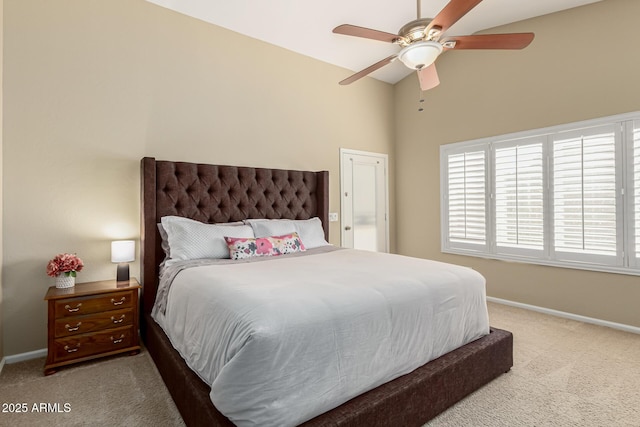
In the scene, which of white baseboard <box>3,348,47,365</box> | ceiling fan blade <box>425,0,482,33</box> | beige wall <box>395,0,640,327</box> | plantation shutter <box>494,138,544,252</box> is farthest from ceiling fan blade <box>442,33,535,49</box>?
white baseboard <box>3,348,47,365</box>

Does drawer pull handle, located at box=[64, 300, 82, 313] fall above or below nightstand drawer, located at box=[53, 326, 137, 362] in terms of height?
above

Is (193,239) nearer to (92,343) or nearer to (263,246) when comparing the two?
(263,246)

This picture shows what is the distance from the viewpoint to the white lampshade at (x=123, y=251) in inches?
106

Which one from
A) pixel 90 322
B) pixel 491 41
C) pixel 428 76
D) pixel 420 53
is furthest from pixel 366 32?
pixel 90 322

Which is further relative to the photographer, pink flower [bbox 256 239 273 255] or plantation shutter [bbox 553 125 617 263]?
plantation shutter [bbox 553 125 617 263]

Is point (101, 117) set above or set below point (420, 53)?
below

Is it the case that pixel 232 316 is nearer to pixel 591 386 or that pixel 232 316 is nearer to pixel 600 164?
pixel 591 386

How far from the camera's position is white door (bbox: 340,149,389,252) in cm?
453

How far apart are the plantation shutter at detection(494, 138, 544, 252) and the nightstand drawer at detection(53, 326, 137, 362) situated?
13.5ft

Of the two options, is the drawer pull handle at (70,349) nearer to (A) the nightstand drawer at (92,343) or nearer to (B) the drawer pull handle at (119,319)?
(A) the nightstand drawer at (92,343)

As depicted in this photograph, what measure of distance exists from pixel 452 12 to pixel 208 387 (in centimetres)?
238

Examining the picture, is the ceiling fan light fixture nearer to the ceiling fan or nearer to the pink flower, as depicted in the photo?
→ the ceiling fan

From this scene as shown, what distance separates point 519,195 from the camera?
3.77 m

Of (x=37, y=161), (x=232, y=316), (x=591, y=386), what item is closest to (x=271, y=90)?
(x=37, y=161)
